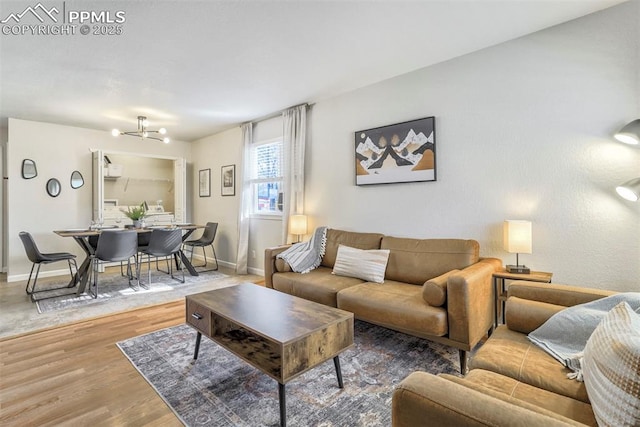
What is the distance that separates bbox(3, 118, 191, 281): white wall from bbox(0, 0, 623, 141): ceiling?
92 centimetres

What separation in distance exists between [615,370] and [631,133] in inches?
76.3

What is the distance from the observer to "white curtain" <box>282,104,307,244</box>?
4.28 meters

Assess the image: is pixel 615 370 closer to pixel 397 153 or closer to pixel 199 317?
pixel 199 317

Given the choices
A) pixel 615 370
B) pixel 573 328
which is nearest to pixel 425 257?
pixel 573 328

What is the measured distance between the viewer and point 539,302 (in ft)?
5.89

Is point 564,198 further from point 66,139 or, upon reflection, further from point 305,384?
point 66,139

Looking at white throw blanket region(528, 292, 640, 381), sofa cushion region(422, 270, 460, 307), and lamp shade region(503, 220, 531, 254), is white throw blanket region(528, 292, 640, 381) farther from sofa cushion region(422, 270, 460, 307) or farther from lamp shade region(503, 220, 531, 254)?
lamp shade region(503, 220, 531, 254)

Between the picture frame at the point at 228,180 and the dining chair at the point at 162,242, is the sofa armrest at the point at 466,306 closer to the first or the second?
the dining chair at the point at 162,242

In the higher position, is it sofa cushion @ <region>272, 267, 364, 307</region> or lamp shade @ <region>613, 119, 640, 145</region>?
lamp shade @ <region>613, 119, 640, 145</region>

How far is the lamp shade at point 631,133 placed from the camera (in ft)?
6.70

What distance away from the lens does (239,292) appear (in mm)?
2445

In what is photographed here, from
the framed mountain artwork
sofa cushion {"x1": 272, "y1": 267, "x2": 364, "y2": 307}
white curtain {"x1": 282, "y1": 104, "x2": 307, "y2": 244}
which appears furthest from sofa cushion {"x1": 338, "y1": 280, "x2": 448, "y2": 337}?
white curtain {"x1": 282, "y1": 104, "x2": 307, "y2": 244}

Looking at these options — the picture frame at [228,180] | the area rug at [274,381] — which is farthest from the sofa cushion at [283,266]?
the picture frame at [228,180]

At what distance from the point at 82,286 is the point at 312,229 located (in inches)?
Answer: 121
